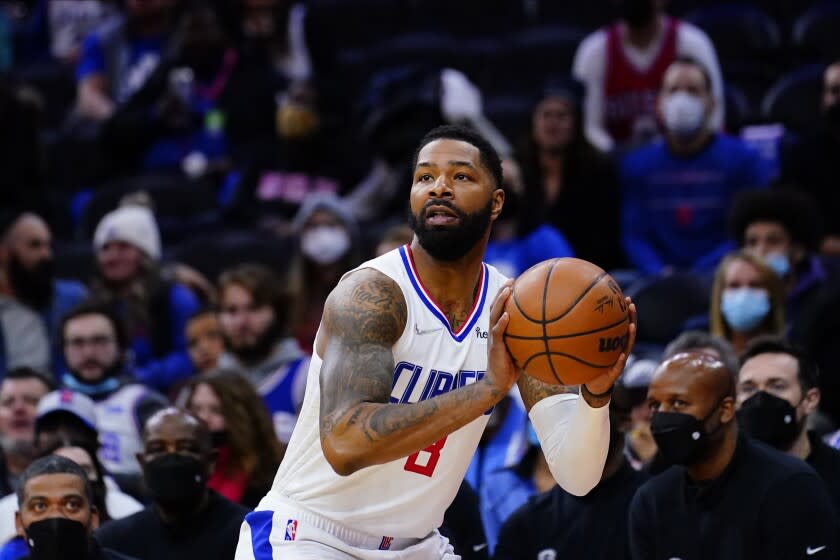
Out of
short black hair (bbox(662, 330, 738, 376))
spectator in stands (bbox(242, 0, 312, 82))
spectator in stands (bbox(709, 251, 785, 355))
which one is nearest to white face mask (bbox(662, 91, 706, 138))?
spectator in stands (bbox(709, 251, 785, 355))

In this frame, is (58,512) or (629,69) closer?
(58,512)

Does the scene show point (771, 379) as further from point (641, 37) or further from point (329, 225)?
point (641, 37)

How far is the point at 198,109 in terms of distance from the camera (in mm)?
11484

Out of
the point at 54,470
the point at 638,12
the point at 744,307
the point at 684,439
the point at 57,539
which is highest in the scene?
the point at 638,12

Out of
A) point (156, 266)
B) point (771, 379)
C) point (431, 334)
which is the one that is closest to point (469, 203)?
point (431, 334)

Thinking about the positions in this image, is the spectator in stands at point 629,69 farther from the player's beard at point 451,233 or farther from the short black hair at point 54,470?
the player's beard at point 451,233

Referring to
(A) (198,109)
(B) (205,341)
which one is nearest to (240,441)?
(B) (205,341)

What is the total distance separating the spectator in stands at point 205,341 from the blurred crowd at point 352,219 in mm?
14

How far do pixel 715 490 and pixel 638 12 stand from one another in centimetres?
496

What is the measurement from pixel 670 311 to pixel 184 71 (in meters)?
4.67

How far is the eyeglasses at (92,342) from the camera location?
27.9 ft

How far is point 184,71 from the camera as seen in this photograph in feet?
37.7

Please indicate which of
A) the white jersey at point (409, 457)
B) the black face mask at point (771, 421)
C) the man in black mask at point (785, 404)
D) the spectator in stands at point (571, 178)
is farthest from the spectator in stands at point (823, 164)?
the white jersey at point (409, 457)

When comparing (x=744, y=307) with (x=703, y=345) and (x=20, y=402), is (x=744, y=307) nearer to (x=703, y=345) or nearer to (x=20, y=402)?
(x=703, y=345)
